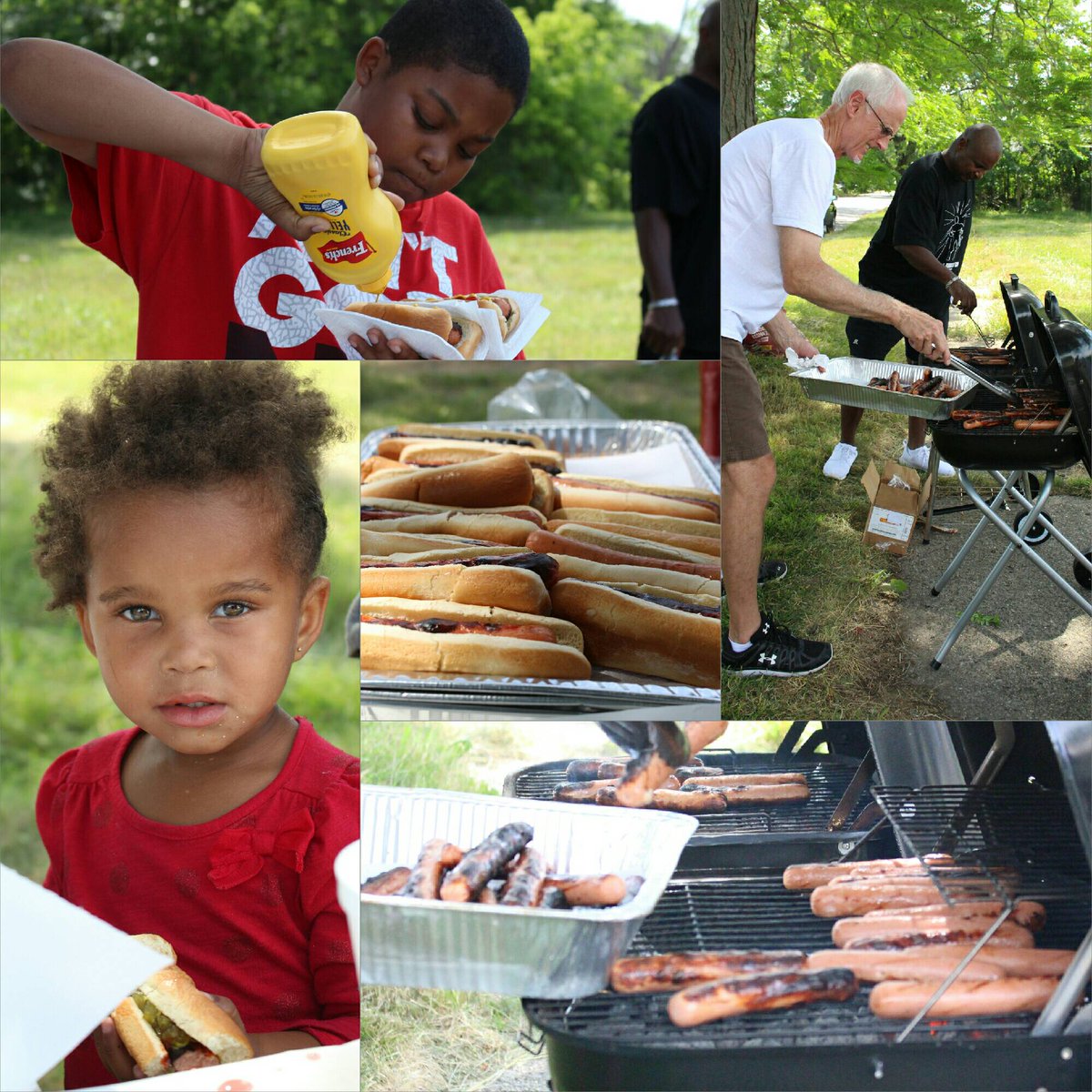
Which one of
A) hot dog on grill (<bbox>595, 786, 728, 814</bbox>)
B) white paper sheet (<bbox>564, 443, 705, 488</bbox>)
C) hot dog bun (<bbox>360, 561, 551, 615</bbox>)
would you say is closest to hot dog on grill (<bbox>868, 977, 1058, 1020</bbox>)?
hot dog on grill (<bbox>595, 786, 728, 814</bbox>)

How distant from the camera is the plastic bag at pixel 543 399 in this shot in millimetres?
A: 2312

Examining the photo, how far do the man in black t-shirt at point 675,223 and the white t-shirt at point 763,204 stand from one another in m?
0.53

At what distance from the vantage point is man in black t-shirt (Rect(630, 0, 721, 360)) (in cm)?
248

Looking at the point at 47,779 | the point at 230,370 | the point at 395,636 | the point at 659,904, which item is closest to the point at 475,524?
the point at 395,636

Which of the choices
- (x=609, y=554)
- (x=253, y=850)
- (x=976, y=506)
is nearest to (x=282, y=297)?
(x=609, y=554)

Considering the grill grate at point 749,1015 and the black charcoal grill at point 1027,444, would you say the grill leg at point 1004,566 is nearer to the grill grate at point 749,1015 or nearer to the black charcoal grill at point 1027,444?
the black charcoal grill at point 1027,444

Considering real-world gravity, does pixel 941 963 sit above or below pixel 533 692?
below

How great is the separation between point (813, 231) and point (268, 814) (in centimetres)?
135

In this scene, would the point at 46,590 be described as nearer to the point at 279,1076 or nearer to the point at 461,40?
the point at 279,1076

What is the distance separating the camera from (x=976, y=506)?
1.93 m

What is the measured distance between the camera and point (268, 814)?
72.6 inches

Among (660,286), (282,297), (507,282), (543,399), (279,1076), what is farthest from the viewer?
(507,282)

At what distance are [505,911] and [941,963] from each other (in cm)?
73

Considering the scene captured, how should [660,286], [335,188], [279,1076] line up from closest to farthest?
[335,188], [279,1076], [660,286]
